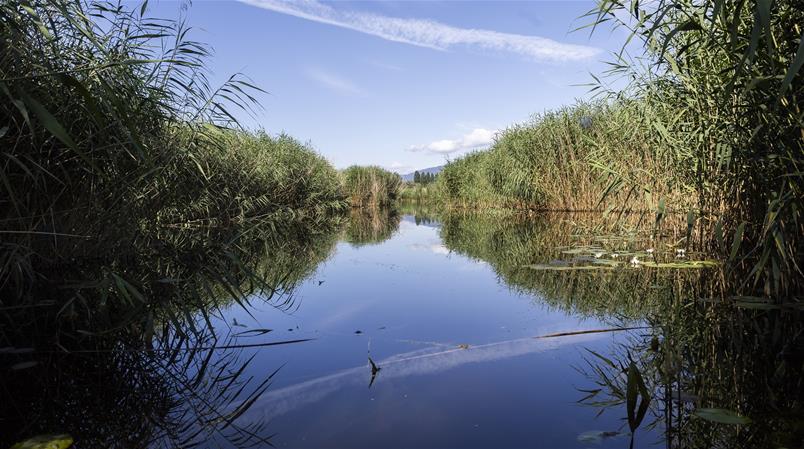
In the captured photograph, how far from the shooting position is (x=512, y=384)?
2.58 metres

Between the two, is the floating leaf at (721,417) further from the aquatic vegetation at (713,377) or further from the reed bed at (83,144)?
the reed bed at (83,144)

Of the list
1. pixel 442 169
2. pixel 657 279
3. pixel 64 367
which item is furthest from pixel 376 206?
pixel 64 367

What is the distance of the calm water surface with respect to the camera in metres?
2.06

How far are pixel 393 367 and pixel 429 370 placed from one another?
207 millimetres

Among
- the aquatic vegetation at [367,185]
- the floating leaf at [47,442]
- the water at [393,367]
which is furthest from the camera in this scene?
the aquatic vegetation at [367,185]

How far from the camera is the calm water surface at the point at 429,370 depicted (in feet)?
6.75

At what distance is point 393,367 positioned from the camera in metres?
2.89

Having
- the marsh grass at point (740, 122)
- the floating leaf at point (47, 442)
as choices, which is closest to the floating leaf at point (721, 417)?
the marsh grass at point (740, 122)

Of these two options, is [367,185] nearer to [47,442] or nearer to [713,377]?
[713,377]

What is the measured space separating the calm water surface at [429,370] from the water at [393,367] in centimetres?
1

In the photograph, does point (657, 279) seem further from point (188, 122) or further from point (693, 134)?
point (188, 122)

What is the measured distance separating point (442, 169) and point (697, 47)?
25970 millimetres

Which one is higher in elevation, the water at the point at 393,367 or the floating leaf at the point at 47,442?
the floating leaf at the point at 47,442

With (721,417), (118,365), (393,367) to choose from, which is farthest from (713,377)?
(118,365)
